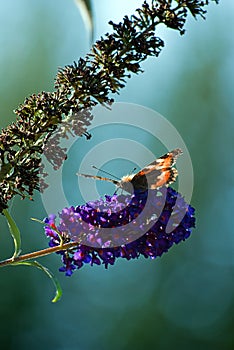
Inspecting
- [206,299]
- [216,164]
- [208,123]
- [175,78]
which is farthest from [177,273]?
[175,78]

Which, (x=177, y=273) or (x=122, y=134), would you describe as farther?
(x=177, y=273)

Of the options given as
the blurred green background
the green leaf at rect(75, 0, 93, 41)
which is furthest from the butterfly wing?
the blurred green background

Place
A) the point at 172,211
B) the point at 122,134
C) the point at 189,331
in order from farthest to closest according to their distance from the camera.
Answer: the point at 189,331 < the point at 122,134 < the point at 172,211

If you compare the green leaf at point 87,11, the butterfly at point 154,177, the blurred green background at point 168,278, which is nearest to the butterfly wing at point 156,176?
the butterfly at point 154,177

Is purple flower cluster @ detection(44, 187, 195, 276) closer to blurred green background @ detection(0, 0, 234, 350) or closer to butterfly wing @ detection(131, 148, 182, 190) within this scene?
butterfly wing @ detection(131, 148, 182, 190)

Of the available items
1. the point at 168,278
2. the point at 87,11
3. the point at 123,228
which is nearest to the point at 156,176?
the point at 123,228

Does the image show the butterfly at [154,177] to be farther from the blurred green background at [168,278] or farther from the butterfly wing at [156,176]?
the blurred green background at [168,278]

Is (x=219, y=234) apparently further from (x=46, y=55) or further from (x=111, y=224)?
(x=111, y=224)

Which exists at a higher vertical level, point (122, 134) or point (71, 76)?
point (122, 134)
